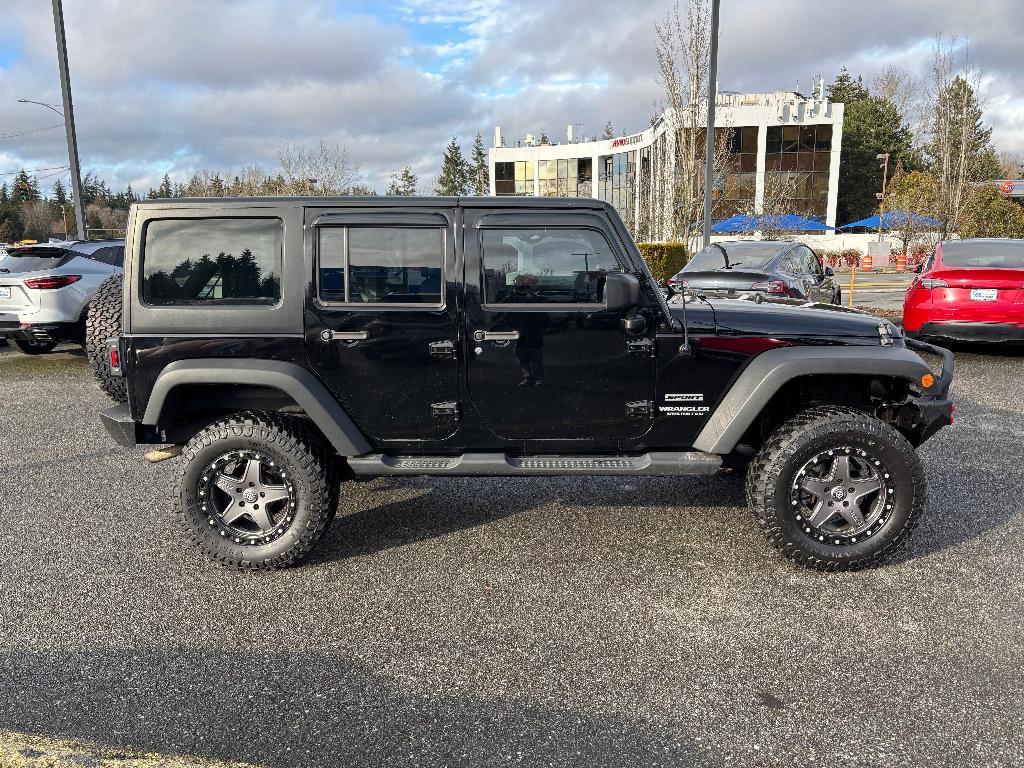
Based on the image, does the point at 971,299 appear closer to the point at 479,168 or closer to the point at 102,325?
the point at 102,325

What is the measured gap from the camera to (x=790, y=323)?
13.2 ft

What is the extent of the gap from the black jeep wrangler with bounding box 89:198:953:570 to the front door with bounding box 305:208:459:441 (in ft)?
0.03

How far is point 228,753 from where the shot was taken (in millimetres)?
2525

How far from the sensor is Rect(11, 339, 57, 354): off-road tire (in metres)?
11.2

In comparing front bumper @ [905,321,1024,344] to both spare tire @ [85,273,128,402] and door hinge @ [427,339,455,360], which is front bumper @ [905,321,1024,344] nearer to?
door hinge @ [427,339,455,360]

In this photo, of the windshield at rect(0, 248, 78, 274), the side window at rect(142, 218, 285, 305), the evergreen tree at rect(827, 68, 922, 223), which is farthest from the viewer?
the evergreen tree at rect(827, 68, 922, 223)

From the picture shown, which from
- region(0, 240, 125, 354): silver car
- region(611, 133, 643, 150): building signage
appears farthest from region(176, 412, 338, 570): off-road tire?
region(611, 133, 643, 150): building signage

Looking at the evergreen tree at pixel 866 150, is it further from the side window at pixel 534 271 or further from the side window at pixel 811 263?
the side window at pixel 534 271

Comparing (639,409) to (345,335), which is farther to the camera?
(639,409)

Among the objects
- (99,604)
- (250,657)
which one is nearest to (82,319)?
(99,604)

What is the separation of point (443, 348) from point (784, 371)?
1.74 m

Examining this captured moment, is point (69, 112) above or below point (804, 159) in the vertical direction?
below

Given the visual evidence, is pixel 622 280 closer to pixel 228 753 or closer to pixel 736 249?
pixel 228 753

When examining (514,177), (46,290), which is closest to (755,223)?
(46,290)
